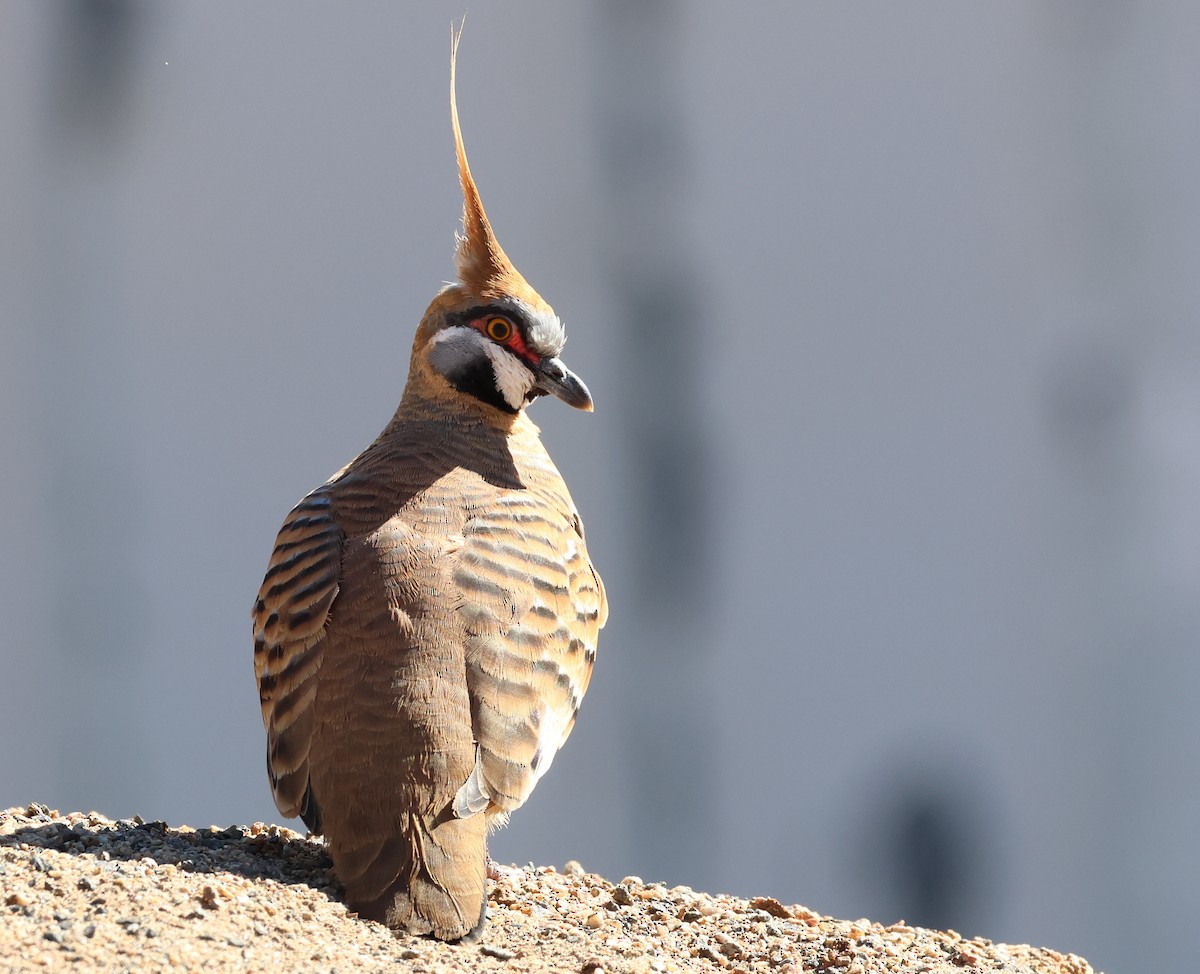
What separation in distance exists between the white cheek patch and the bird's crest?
195 millimetres

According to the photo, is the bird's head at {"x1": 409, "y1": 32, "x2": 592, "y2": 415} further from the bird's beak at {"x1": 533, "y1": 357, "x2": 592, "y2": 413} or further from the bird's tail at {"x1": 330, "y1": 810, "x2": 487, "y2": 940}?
the bird's tail at {"x1": 330, "y1": 810, "x2": 487, "y2": 940}

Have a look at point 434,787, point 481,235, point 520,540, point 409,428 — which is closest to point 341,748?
point 434,787

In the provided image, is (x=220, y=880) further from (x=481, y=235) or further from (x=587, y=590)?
(x=481, y=235)

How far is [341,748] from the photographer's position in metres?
3.55

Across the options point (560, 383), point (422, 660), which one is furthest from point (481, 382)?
point (422, 660)

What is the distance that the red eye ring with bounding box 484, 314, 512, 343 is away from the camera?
16.3 ft

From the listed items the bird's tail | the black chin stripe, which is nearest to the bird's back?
the bird's tail

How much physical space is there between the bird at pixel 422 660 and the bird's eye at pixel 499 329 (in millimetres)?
430

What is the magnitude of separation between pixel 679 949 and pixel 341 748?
106 cm

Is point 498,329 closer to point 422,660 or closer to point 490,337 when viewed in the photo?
point 490,337

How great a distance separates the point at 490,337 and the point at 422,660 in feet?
5.49

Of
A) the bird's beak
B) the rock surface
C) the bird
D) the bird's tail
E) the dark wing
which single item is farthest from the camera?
the bird's beak

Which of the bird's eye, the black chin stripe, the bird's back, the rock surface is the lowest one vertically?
the rock surface

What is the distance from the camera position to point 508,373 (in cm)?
495
